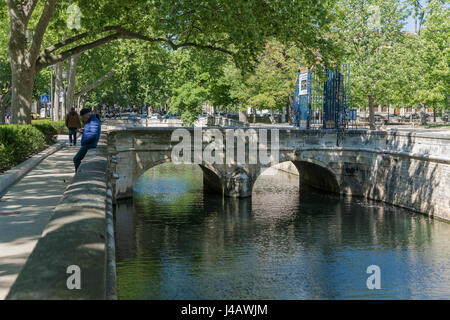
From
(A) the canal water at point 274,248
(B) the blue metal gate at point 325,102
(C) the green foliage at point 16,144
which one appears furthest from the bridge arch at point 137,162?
(B) the blue metal gate at point 325,102

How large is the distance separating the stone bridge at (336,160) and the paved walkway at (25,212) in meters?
8.33

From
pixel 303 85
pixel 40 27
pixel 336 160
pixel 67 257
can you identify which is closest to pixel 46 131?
pixel 40 27

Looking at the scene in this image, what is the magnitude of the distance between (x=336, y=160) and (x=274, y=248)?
11.8 meters

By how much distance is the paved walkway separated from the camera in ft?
20.4

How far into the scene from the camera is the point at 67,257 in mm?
3914

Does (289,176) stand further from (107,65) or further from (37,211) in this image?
(37,211)

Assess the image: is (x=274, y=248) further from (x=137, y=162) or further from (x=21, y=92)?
(x=21, y=92)

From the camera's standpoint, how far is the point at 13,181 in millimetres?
13055

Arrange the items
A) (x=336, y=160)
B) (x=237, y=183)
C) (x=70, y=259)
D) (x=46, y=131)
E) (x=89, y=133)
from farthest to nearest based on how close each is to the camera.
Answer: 1. (x=336, y=160)
2. (x=237, y=183)
3. (x=46, y=131)
4. (x=89, y=133)
5. (x=70, y=259)

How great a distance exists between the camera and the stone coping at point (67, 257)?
3.29 m

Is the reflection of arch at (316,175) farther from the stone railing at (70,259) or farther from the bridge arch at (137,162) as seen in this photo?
the stone railing at (70,259)

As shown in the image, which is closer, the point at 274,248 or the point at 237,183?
the point at 274,248

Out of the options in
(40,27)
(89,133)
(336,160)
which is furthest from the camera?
(336,160)
